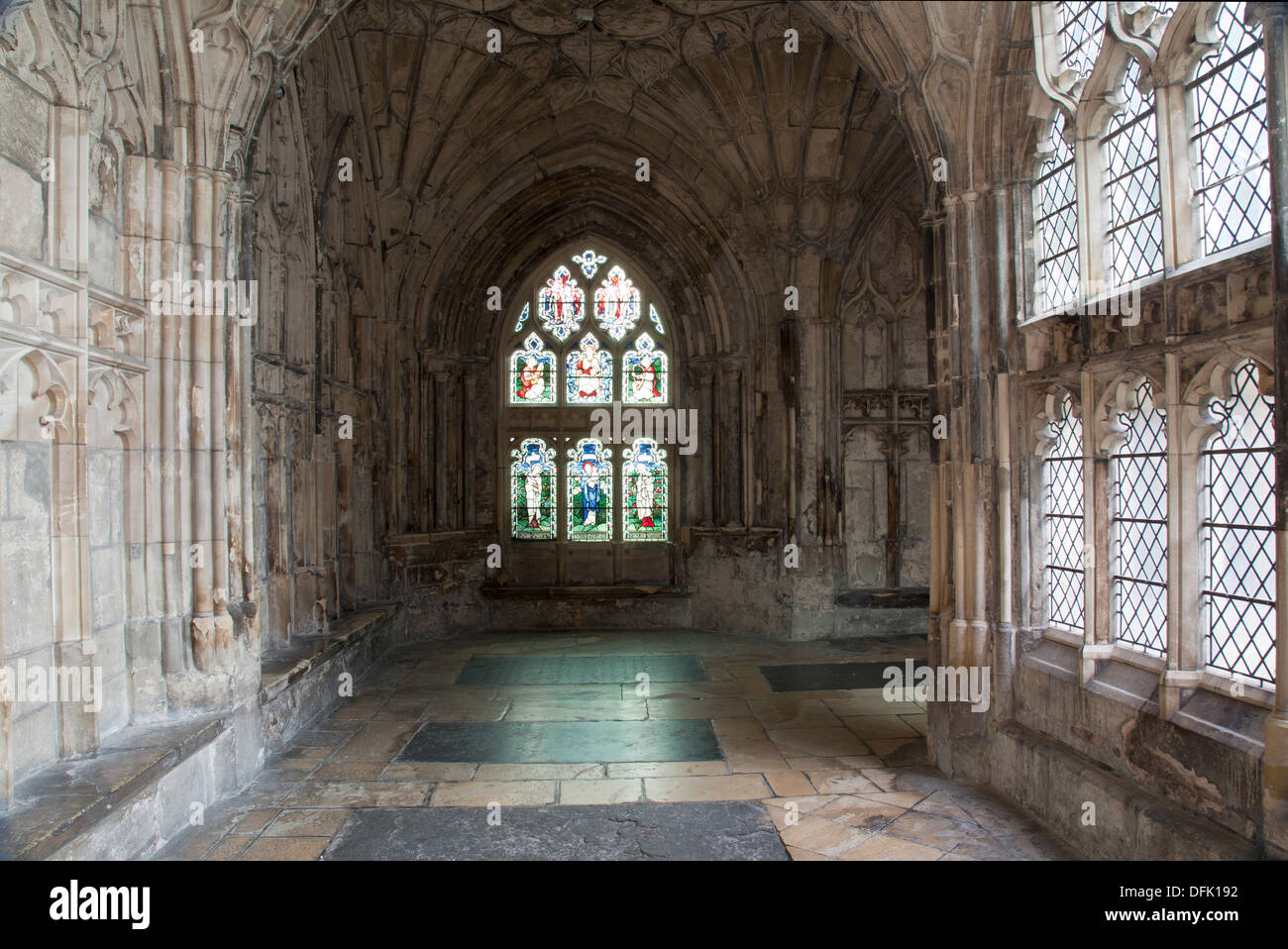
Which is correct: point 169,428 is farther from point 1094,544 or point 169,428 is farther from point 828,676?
point 828,676

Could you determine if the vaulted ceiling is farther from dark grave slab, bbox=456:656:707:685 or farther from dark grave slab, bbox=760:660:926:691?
dark grave slab, bbox=760:660:926:691

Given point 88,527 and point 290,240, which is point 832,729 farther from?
point 290,240

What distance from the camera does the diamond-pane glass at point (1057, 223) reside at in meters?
4.82

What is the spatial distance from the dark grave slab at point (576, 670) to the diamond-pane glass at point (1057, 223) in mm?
4576

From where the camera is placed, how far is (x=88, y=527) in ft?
14.2

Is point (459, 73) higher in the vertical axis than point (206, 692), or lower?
higher

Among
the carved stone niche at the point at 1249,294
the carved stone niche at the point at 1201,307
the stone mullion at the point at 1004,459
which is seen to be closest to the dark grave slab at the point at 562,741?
the stone mullion at the point at 1004,459

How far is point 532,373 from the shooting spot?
1177 centimetres

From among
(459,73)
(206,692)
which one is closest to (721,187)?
(459,73)

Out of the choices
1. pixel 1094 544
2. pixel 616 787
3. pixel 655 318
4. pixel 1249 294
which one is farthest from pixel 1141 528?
pixel 655 318

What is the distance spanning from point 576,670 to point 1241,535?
6.05m

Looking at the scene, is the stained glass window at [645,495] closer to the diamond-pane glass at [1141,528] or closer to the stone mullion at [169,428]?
the stone mullion at [169,428]

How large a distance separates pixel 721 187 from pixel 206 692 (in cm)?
799

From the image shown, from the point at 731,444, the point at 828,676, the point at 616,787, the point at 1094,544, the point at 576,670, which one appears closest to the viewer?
the point at 1094,544
